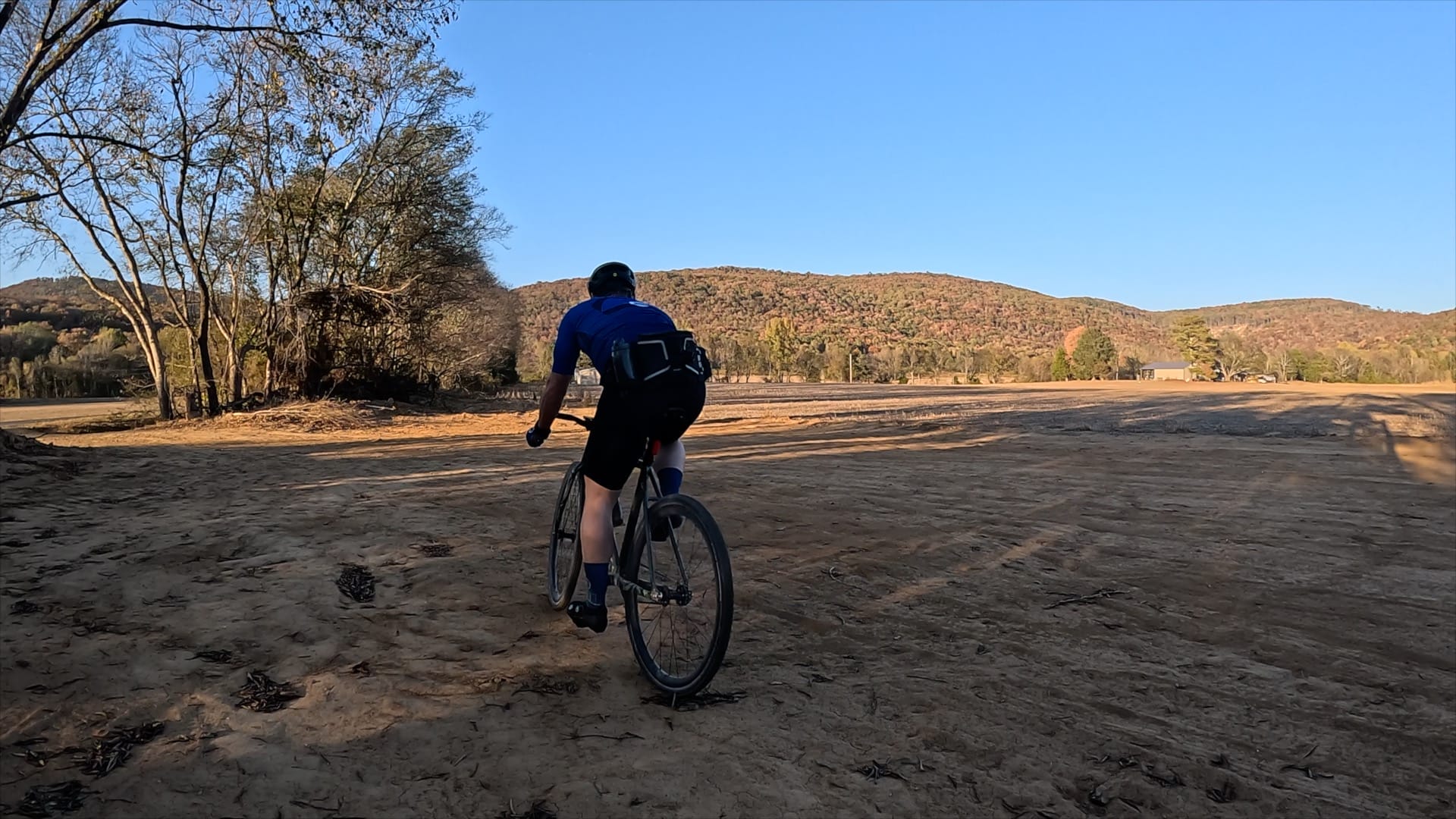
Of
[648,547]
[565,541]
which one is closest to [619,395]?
[648,547]

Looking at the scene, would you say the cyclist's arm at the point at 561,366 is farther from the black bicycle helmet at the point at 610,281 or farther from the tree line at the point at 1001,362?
the tree line at the point at 1001,362

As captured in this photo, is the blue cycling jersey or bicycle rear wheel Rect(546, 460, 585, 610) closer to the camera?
the blue cycling jersey

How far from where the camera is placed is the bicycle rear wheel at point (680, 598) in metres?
2.68

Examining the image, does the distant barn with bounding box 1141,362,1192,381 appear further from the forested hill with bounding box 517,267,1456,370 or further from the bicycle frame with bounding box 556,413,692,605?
the bicycle frame with bounding box 556,413,692,605

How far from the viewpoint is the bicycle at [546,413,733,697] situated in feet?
8.78

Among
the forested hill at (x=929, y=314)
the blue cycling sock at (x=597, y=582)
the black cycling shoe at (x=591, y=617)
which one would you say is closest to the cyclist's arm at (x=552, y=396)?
the blue cycling sock at (x=597, y=582)

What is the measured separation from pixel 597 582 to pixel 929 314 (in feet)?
Result: 349

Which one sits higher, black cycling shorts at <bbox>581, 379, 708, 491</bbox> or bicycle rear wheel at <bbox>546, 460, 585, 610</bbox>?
black cycling shorts at <bbox>581, 379, 708, 491</bbox>

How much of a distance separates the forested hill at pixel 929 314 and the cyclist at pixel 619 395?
73412 mm

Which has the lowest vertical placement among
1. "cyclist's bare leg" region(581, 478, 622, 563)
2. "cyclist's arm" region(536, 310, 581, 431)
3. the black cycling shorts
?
"cyclist's bare leg" region(581, 478, 622, 563)

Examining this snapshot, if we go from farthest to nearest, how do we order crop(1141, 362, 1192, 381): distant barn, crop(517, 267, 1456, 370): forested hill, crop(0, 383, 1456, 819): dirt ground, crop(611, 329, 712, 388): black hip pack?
1. crop(517, 267, 1456, 370): forested hill
2. crop(1141, 362, 1192, 381): distant barn
3. crop(611, 329, 712, 388): black hip pack
4. crop(0, 383, 1456, 819): dirt ground

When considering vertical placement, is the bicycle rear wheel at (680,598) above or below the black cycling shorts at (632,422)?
below

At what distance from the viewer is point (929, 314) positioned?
344ft

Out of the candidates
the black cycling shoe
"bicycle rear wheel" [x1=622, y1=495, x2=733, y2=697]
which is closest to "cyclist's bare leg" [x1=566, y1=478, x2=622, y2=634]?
the black cycling shoe
